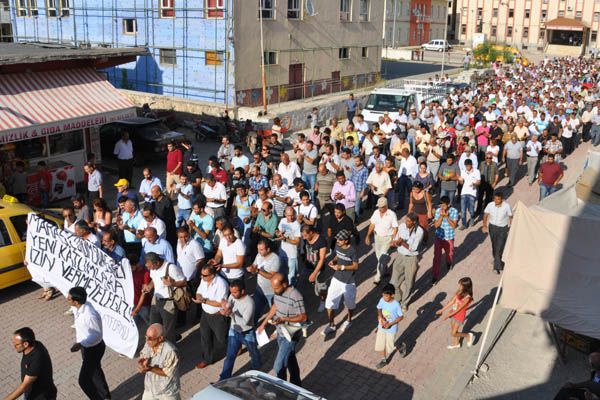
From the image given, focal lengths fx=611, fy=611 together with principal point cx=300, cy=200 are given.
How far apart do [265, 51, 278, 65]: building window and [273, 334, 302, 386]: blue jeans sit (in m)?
20.5

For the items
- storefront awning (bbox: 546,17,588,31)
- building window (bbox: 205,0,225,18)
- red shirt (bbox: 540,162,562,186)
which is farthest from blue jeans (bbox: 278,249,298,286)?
storefront awning (bbox: 546,17,588,31)

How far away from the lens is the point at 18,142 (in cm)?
1458

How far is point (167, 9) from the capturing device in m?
25.7

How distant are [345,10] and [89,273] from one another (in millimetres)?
26050

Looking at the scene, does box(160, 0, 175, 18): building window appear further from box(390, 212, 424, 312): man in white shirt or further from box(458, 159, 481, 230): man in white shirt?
box(390, 212, 424, 312): man in white shirt

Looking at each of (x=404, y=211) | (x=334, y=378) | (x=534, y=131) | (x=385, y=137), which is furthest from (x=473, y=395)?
(x=534, y=131)

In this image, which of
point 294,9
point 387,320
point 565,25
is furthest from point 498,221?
point 565,25

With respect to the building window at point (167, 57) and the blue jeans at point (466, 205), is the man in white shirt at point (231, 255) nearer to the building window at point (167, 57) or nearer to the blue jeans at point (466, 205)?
the blue jeans at point (466, 205)

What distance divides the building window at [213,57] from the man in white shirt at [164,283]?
17761 millimetres

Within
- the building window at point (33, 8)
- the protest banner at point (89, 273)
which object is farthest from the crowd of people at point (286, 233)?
the building window at point (33, 8)

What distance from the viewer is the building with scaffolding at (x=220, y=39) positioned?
24.6 m

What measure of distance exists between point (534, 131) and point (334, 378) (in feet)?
40.1

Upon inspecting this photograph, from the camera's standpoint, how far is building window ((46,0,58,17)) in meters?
30.4

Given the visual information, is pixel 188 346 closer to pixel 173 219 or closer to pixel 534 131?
pixel 173 219
